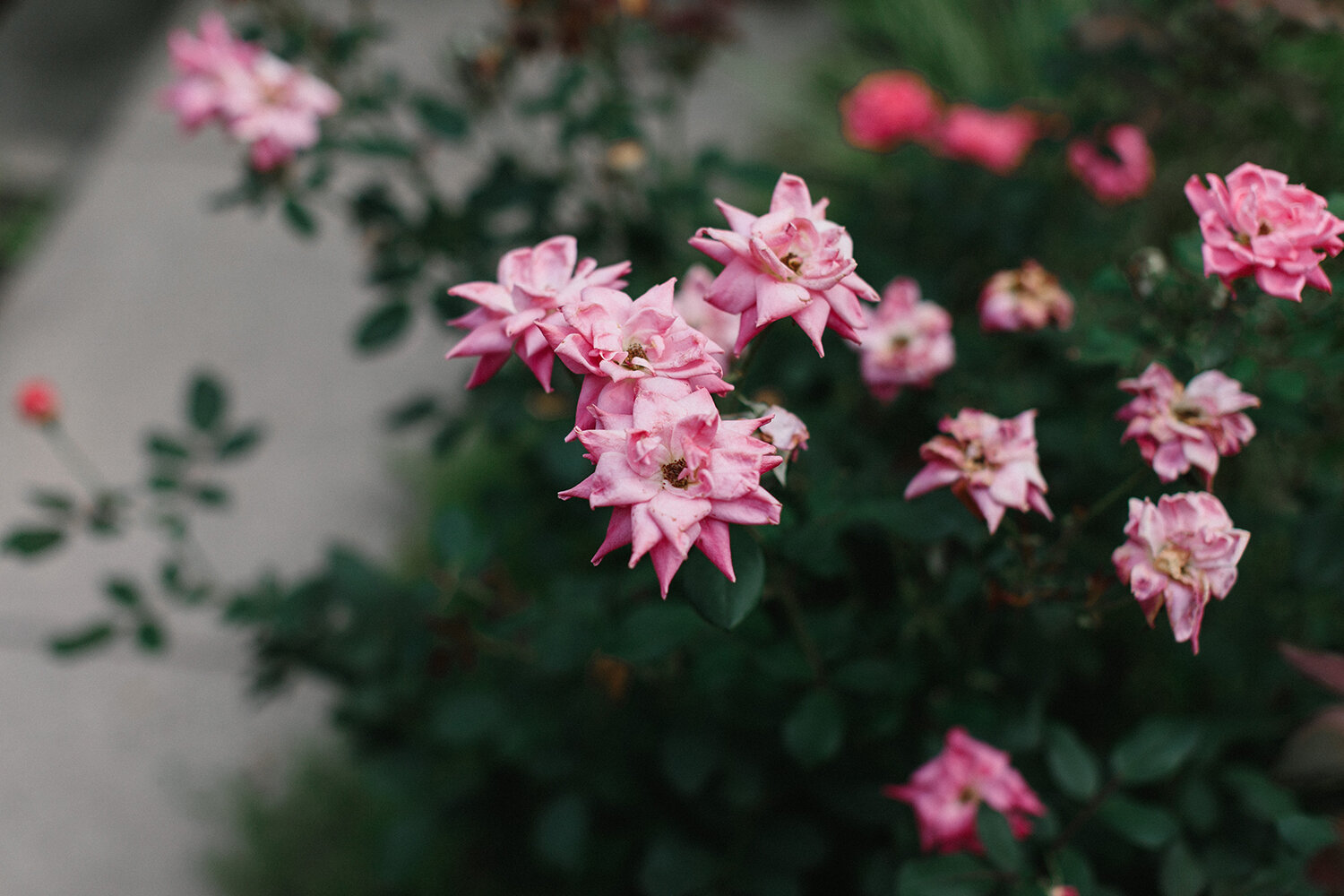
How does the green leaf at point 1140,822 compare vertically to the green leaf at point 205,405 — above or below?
below

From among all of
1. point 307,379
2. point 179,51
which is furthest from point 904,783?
point 307,379

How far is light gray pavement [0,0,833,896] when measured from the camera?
1336 mm

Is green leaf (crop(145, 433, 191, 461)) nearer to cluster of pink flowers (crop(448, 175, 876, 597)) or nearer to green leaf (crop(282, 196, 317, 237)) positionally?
green leaf (crop(282, 196, 317, 237))

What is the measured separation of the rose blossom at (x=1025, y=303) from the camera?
73 cm

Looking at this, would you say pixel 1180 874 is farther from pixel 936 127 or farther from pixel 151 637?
pixel 936 127

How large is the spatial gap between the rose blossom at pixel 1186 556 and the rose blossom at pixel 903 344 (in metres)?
0.22

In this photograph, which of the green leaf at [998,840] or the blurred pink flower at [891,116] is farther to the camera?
the blurred pink flower at [891,116]

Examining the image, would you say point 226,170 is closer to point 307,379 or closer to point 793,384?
point 307,379

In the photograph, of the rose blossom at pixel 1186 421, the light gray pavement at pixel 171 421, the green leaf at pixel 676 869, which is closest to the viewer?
the rose blossom at pixel 1186 421

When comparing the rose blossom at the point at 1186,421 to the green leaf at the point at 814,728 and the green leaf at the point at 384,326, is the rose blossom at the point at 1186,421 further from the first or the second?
the green leaf at the point at 384,326

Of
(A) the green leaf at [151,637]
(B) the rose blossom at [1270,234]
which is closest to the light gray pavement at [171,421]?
(A) the green leaf at [151,637]

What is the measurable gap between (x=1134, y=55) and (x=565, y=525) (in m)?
0.96

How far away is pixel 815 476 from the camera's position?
0.75m

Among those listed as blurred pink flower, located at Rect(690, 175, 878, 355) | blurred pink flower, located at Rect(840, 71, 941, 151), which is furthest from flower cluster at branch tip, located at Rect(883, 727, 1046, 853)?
blurred pink flower, located at Rect(840, 71, 941, 151)
